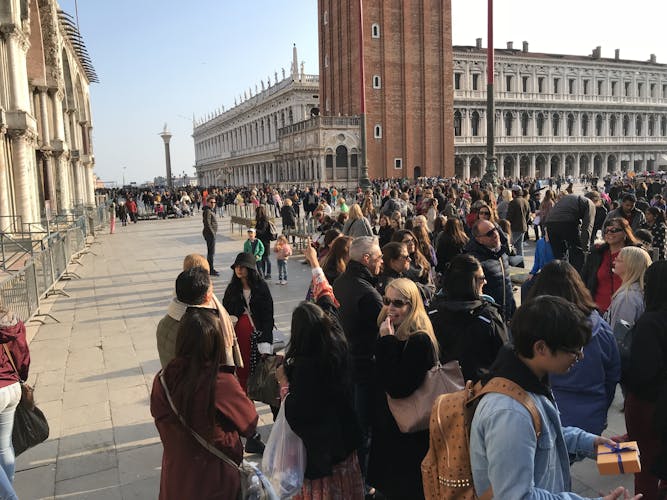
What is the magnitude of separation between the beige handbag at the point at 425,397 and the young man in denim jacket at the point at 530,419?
0.82m

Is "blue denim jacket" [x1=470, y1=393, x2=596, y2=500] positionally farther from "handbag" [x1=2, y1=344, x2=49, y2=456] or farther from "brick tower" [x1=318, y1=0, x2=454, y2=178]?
"brick tower" [x1=318, y1=0, x2=454, y2=178]

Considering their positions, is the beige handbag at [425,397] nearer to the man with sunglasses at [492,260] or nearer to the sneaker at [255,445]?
the sneaker at [255,445]

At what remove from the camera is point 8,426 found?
3.45 meters

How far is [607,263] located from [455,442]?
13.3ft

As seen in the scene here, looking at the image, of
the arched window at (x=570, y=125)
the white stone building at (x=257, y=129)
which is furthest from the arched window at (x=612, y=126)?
the white stone building at (x=257, y=129)

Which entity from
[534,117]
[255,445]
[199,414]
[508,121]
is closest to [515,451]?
[199,414]

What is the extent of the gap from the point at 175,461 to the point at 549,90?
2672 inches

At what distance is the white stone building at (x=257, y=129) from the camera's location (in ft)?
210

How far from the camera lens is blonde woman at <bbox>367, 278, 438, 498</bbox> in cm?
275

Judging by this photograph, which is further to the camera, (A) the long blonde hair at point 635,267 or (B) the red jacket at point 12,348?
(A) the long blonde hair at point 635,267

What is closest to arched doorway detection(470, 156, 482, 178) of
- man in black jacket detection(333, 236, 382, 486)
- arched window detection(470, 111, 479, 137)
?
arched window detection(470, 111, 479, 137)

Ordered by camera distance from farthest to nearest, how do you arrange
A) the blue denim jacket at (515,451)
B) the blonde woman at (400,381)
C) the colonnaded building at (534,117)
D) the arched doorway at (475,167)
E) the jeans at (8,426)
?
the arched doorway at (475,167) < the colonnaded building at (534,117) < the jeans at (8,426) < the blonde woman at (400,381) < the blue denim jacket at (515,451)

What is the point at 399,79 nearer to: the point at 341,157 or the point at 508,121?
the point at 341,157

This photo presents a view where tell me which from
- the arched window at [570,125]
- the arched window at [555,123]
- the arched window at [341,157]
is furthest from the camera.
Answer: the arched window at [570,125]
